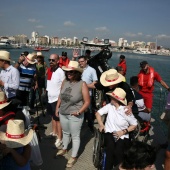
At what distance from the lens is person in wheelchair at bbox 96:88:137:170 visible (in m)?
3.23

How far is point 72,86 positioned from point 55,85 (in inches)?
30.2

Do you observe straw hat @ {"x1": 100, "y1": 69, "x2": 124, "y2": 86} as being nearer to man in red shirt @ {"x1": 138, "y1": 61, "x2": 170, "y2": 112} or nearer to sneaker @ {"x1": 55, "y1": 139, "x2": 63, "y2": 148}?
sneaker @ {"x1": 55, "y1": 139, "x2": 63, "y2": 148}

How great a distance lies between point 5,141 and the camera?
2283 millimetres

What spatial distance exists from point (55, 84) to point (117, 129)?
157 centimetres

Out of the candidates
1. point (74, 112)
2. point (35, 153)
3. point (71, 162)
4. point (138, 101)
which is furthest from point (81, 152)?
point (138, 101)

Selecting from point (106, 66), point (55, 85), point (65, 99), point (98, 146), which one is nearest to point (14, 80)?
point (55, 85)

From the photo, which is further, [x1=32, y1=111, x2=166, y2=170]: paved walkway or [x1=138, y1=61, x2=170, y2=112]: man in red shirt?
[x1=138, y1=61, x2=170, y2=112]: man in red shirt

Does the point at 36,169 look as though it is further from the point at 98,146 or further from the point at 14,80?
the point at 14,80

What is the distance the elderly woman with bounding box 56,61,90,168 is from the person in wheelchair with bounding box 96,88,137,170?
0.53 m

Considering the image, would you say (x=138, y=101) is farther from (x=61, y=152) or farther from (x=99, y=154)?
(x=61, y=152)

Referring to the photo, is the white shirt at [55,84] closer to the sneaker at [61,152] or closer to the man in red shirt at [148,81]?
the sneaker at [61,152]

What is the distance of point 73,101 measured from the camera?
12.1 ft

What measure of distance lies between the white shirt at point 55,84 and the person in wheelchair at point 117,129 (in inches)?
51.5

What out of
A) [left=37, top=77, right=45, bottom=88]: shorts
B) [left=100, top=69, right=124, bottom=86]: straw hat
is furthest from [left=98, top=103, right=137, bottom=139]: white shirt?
[left=37, top=77, right=45, bottom=88]: shorts
